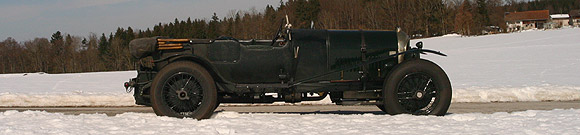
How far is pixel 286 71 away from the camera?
22.4 ft

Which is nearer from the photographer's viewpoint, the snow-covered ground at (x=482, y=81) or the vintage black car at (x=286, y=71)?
the vintage black car at (x=286, y=71)

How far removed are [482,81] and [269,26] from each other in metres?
53.2

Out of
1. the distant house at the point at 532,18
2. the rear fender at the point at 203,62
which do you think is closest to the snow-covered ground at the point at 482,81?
the rear fender at the point at 203,62

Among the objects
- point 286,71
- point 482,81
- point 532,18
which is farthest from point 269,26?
point 532,18

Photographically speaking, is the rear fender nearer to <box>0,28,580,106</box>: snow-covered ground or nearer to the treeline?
→ <box>0,28,580,106</box>: snow-covered ground

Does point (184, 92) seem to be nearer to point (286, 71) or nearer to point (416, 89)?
point (286, 71)

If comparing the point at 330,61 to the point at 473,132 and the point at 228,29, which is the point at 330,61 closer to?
the point at 473,132

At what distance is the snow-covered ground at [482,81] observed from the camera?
12.3 m

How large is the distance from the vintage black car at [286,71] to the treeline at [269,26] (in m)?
56.3

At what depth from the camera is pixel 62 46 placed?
394 feet

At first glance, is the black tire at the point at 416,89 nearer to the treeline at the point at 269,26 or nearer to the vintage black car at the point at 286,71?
the vintage black car at the point at 286,71

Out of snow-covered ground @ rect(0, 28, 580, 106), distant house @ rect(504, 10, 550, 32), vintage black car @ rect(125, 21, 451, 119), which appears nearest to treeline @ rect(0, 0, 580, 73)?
snow-covered ground @ rect(0, 28, 580, 106)

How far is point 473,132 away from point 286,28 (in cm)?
275

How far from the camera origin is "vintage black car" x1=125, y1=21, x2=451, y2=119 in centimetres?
670
